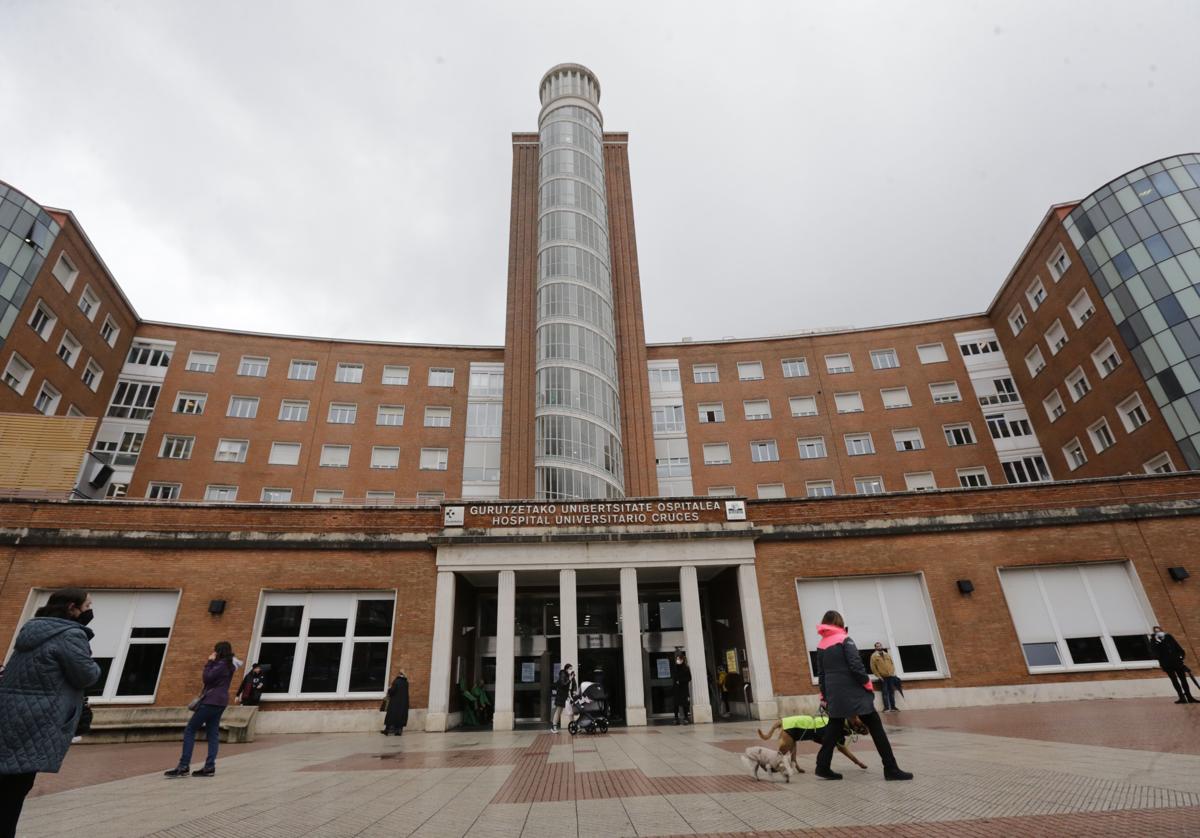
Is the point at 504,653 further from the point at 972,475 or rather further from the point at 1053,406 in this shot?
the point at 1053,406

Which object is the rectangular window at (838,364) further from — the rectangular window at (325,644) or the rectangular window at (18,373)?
the rectangular window at (18,373)

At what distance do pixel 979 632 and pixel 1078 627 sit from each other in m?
2.87

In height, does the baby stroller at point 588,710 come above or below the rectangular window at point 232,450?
below

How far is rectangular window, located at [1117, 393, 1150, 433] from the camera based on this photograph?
28.9m

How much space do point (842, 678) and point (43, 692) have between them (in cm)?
722

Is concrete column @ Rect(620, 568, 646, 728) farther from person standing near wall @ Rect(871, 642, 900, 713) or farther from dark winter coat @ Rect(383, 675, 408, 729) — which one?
person standing near wall @ Rect(871, 642, 900, 713)

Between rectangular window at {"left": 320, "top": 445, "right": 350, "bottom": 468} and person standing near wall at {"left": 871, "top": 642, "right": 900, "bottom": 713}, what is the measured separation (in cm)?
3077

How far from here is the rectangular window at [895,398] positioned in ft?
126

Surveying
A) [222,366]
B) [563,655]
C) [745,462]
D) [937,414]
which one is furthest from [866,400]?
[222,366]

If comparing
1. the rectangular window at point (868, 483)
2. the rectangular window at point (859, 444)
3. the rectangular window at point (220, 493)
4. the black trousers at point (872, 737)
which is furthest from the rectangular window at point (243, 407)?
the black trousers at point (872, 737)

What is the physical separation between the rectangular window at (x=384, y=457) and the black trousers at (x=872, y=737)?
108 ft

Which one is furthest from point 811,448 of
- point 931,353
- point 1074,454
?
point 1074,454

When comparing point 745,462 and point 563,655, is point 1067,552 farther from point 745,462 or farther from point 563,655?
point 745,462

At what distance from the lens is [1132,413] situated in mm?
29641
